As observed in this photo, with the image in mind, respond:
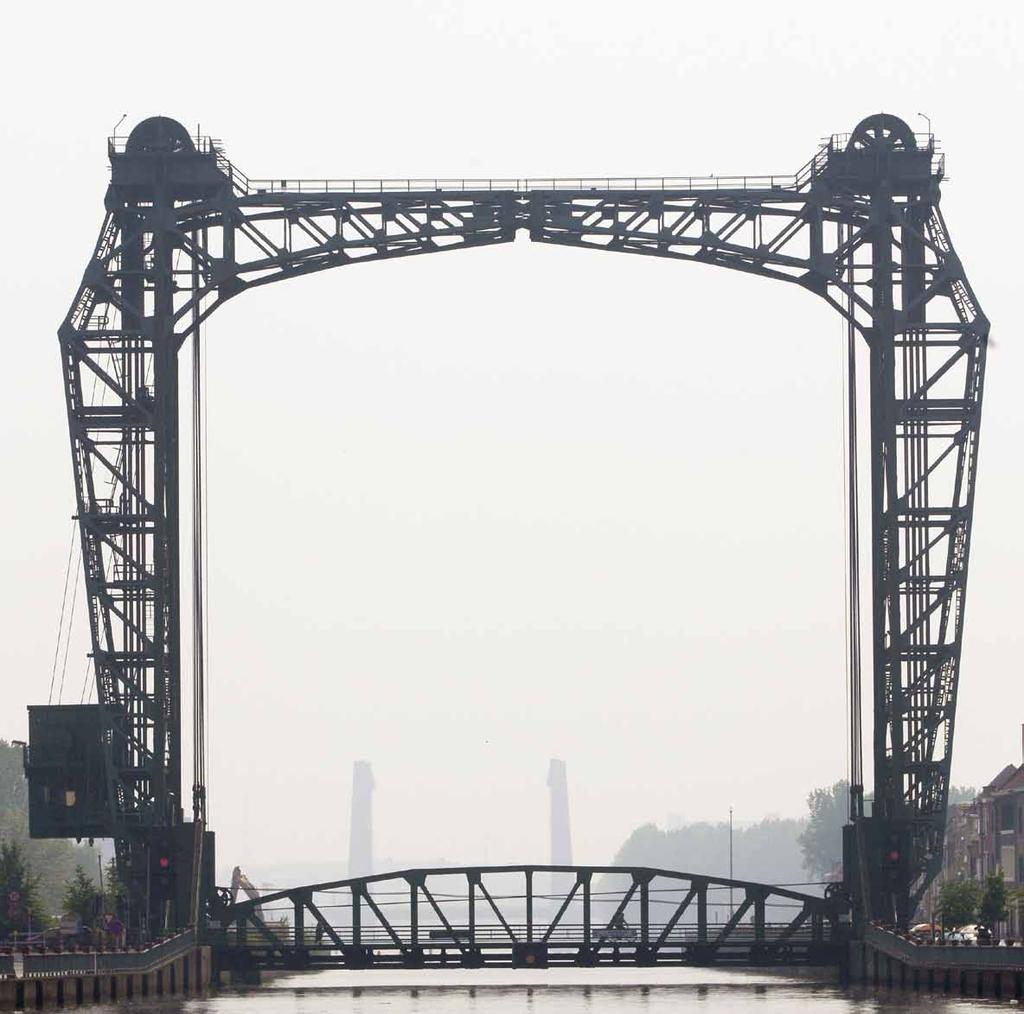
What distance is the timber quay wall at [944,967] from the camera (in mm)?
57656

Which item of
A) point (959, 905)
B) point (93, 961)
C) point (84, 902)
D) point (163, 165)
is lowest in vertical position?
point (93, 961)

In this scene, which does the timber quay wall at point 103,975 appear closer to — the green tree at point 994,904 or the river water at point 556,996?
the river water at point 556,996

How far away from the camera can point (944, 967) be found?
197 ft

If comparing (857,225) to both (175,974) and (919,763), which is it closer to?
(919,763)

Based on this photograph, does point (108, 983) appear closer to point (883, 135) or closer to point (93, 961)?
point (93, 961)

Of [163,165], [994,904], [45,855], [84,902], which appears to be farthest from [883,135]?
[45,855]

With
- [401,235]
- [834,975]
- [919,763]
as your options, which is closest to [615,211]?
[401,235]

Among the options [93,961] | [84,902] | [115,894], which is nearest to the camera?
[93,961]

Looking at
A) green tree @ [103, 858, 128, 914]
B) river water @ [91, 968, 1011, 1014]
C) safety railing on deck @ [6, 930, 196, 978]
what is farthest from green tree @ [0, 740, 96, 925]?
safety railing on deck @ [6, 930, 196, 978]

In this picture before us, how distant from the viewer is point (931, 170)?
220 ft

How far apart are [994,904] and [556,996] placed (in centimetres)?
2032

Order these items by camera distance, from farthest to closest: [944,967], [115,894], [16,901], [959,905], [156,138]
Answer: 1. [959,905]
2. [115,894]
3. [16,901]
4. [156,138]
5. [944,967]

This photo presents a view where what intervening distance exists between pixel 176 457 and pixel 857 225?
17.1 metres

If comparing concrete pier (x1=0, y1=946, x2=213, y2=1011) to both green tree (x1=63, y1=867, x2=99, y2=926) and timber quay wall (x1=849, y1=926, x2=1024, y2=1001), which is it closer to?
timber quay wall (x1=849, y1=926, x2=1024, y2=1001)
